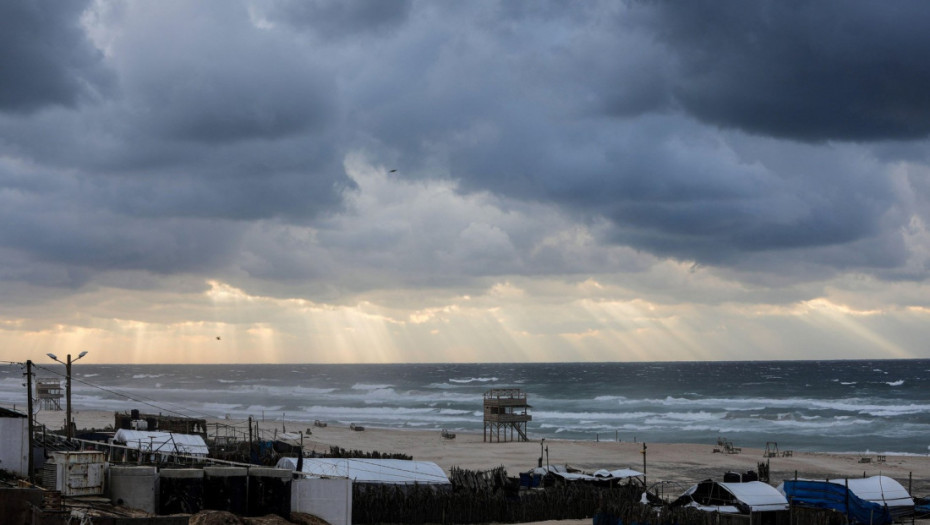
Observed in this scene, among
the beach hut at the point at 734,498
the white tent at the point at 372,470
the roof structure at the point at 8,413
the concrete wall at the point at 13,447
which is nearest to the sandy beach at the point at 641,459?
the beach hut at the point at 734,498

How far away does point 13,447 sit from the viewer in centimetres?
1767

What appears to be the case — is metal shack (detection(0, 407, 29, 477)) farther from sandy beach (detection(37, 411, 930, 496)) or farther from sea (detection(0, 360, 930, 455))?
sea (detection(0, 360, 930, 455))

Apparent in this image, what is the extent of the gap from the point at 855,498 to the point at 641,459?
2130 cm

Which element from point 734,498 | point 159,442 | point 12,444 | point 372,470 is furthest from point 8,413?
point 734,498

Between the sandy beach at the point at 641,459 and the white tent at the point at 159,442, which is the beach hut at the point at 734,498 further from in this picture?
the white tent at the point at 159,442

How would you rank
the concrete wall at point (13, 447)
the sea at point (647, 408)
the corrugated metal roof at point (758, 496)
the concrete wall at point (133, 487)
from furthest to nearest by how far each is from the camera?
the sea at point (647, 408), the corrugated metal roof at point (758, 496), the concrete wall at point (13, 447), the concrete wall at point (133, 487)

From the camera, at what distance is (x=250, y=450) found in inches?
1320

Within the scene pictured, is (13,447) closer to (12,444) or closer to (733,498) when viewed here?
(12,444)

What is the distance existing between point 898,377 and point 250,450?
154809 millimetres

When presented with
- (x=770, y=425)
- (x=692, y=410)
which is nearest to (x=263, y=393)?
(x=692, y=410)

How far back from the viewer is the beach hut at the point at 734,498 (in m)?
24.3

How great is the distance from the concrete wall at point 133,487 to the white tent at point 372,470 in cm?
970

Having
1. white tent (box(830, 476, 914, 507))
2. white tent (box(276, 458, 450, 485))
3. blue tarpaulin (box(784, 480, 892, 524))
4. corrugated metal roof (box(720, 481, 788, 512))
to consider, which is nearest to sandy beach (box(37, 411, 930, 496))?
white tent (box(830, 476, 914, 507))

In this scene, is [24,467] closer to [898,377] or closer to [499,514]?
[499,514]
